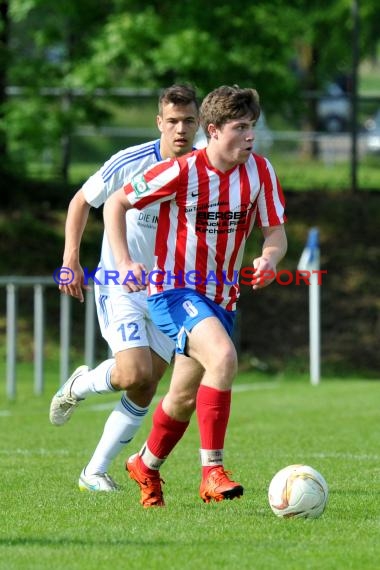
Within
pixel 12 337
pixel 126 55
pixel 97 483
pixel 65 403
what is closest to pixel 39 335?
pixel 12 337

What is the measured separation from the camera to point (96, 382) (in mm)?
7277

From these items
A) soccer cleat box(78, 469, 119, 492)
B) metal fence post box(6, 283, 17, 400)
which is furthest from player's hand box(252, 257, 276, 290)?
metal fence post box(6, 283, 17, 400)

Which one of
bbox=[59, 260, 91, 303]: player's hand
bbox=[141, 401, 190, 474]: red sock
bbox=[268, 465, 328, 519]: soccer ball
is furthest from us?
bbox=[59, 260, 91, 303]: player's hand

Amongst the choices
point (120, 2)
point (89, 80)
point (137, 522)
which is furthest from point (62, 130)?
point (137, 522)

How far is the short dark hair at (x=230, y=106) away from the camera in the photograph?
6.23 m

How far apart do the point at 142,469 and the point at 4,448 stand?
3421mm

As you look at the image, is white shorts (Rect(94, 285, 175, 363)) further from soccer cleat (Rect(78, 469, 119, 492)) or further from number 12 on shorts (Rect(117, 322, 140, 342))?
soccer cleat (Rect(78, 469, 119, 492))

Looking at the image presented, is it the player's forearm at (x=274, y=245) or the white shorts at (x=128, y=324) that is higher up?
the player's forearm at (x=274, y=245)

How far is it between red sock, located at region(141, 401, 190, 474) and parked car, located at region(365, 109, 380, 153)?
18.2 meters

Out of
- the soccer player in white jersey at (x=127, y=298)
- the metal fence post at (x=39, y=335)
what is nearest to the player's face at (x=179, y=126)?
the soccer player in white jersey at (x=127, y=298)

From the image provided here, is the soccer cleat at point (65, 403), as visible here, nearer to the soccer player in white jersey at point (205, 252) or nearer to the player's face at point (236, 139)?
the soccer player in white jersey at point (205, 252)

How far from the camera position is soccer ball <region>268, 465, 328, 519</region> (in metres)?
5.86

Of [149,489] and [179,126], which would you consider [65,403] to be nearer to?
[149,489]

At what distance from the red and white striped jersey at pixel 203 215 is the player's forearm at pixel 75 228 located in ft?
2.19
